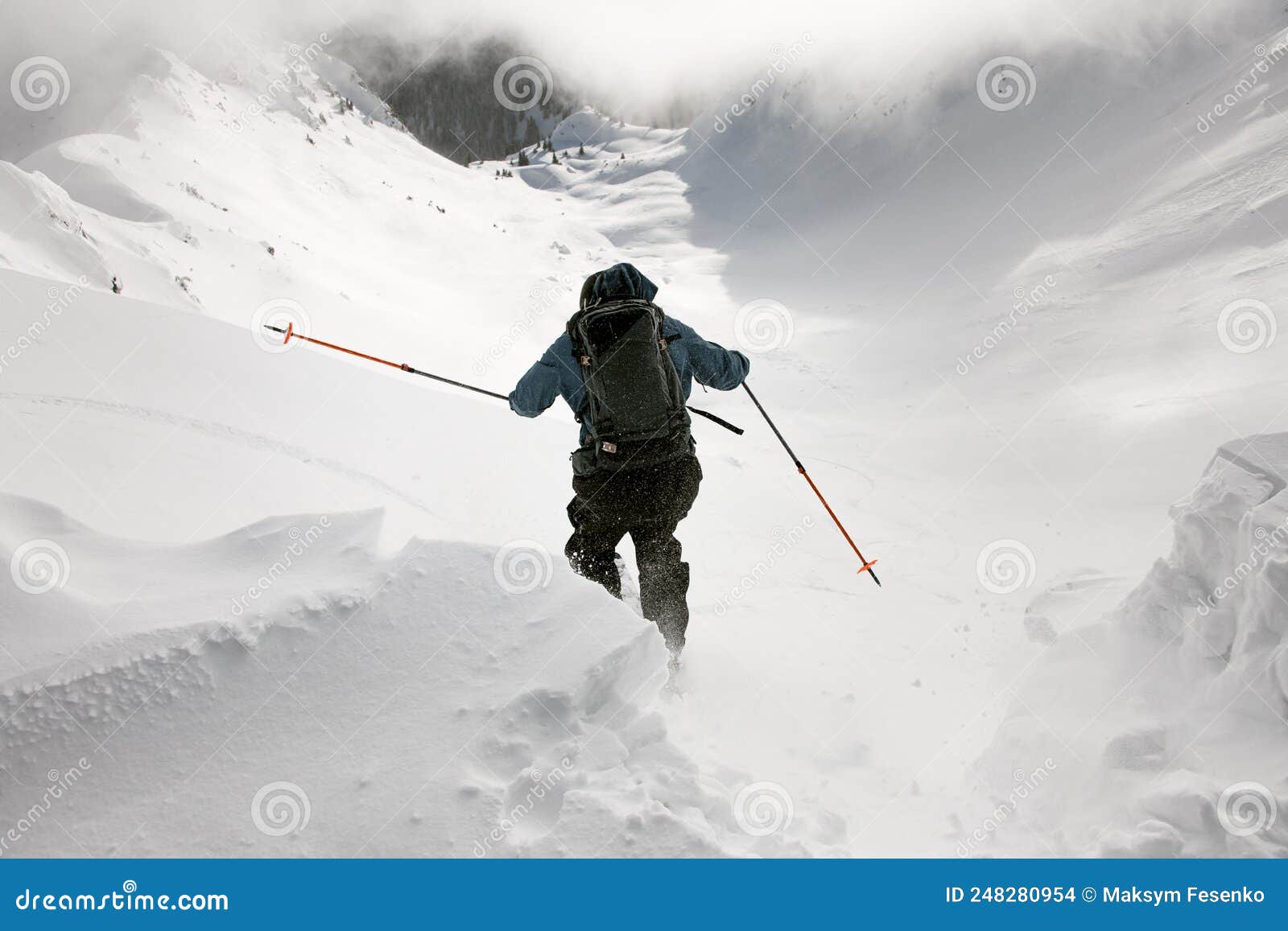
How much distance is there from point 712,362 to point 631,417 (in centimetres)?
73

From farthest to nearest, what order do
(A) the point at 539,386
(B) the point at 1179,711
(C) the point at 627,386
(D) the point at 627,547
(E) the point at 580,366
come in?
(D) the point at 627,547
(A) the point at 539,386
(E) the point at 580,366
(C) the point at 627,386
(B) the point at 1179,711

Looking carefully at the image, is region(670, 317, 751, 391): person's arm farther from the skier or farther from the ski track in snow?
the ski track in snow

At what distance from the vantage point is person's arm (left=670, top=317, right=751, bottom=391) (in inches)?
152

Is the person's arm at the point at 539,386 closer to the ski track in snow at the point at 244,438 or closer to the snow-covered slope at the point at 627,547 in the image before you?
the snow-covered slope at the point at 627,547

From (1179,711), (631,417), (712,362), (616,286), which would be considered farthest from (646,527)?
(1179,711)

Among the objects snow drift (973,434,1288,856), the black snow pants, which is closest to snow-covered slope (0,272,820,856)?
the black snow pants

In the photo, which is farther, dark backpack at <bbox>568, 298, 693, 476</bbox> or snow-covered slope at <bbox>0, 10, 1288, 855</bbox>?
dark backpack at <bbox>568, 298, 693, 476</bbox>

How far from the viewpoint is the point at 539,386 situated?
3.74 metres

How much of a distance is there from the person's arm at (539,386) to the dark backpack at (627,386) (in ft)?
0.62

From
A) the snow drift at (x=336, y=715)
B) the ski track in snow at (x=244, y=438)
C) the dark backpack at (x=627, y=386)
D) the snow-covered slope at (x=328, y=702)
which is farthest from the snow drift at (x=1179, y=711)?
the ski track in snow at (x=244, y=438)

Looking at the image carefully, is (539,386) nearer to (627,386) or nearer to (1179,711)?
(627,386)

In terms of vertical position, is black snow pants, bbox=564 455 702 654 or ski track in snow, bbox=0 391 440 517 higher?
ski track in snow, bbox=0 391 440 517

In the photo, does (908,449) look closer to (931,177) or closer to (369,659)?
(369,659)

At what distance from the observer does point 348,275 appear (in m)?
18.0
